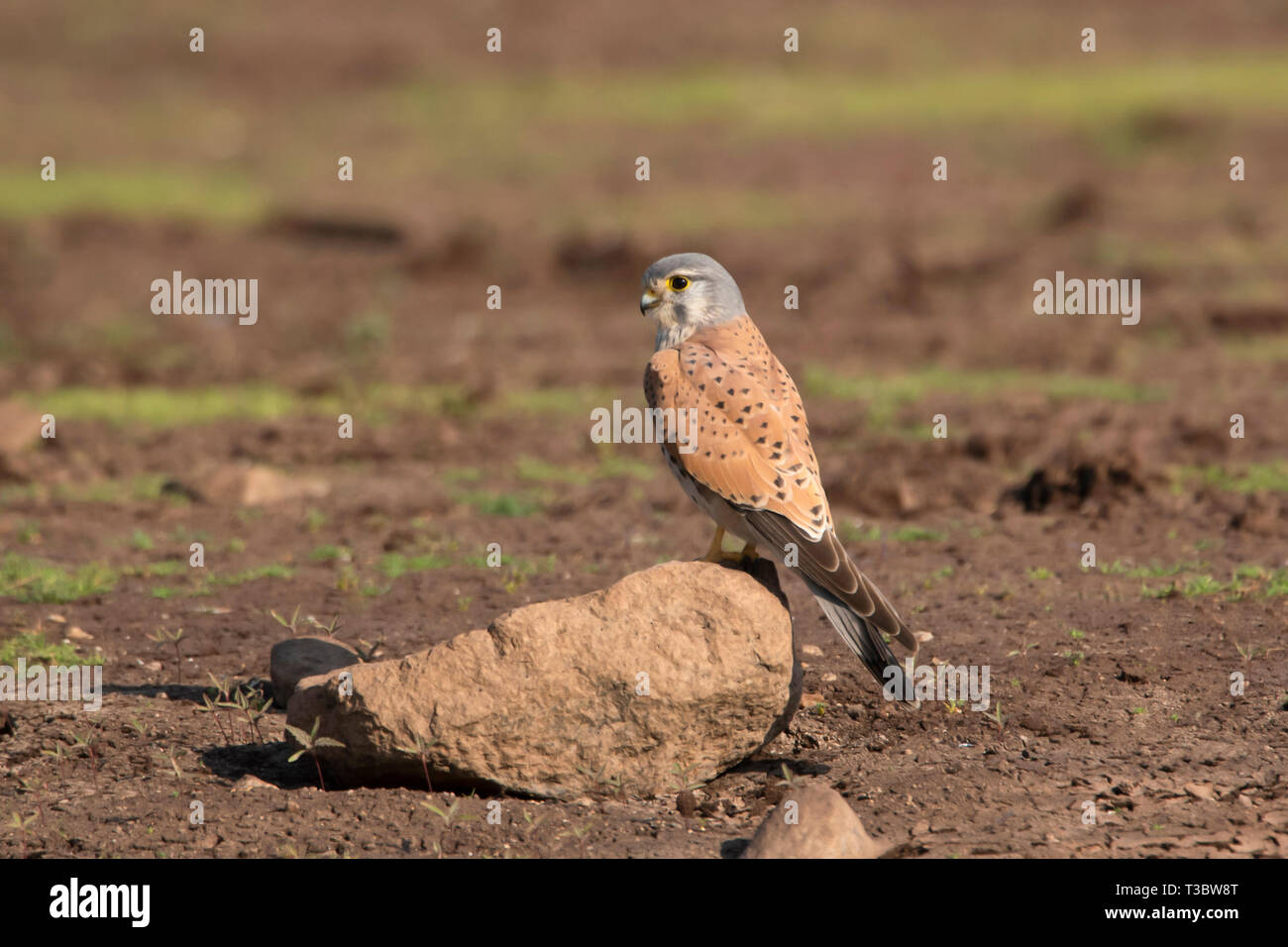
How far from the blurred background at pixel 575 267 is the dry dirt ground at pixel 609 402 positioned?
7cm

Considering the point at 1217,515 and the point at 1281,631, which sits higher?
the point at 1217,515

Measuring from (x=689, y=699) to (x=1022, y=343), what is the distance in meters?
10.3

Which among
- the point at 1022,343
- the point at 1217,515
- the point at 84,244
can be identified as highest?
the point at 84,244

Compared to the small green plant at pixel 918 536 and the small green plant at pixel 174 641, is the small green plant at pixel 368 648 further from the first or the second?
the small green plant at pixel 918 536

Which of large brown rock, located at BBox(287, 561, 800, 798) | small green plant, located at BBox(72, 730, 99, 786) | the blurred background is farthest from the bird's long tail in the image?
small green plant, located at BBox(72, 730, 99, 786)

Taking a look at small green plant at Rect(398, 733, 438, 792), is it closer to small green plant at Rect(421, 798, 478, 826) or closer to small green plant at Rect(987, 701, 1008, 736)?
small green plant at Rect(421, 798, 478, 826)

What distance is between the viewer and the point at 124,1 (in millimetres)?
33469

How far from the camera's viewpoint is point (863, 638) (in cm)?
582

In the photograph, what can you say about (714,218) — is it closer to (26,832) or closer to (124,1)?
(26,832)

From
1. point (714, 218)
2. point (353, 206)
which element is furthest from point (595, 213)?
point (353, 206)

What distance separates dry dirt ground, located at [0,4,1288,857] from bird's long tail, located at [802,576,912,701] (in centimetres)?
43

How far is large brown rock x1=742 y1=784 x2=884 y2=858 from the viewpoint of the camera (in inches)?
193

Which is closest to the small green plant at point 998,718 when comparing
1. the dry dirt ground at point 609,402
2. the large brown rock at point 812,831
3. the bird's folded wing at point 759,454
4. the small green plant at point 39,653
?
the dry dirt ground at point 609,402

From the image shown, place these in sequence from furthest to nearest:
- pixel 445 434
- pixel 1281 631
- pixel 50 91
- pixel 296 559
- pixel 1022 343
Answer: pixel 50 91
pixel 1022 343
pixel 445 434
pixel 296 559
pixel 1281 631
